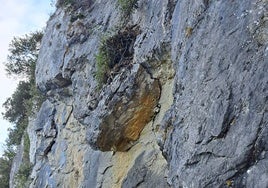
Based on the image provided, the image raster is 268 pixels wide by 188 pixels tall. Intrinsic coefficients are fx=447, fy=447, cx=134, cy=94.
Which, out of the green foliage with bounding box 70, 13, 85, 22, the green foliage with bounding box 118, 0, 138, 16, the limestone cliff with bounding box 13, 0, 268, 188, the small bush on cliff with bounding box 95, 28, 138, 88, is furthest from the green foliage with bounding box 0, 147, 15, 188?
the green foliage with bounding box 118, 0, 138, 16

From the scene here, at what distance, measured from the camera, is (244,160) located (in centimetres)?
539

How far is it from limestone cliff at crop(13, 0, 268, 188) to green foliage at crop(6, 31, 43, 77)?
6435 mm

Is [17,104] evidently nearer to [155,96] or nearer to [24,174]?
[24,174]

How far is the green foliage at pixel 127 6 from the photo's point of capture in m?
11.9

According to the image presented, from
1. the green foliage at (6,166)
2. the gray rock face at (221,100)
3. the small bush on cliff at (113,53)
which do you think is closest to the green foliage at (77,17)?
the small bush on cliff at (113,53)

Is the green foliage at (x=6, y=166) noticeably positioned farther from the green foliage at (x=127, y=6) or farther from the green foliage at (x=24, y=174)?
the green foliage at (x=127, y=6)

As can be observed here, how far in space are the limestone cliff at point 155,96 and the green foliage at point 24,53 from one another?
6.43 m

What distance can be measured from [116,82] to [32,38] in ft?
49.6

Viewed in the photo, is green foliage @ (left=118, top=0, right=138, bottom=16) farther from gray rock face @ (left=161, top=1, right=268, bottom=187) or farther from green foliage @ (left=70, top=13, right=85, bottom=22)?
gray rock face @ (left=161, top=1, right=268, bottom=187)

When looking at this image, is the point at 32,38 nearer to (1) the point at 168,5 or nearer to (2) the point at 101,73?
(2) the point at 101,73

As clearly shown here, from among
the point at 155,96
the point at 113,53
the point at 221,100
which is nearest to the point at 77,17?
the point at 113,53

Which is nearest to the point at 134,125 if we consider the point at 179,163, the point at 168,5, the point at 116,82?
the point at 116,82

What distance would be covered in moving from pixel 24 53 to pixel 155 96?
16110 millimetres

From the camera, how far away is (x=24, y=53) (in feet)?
79.9
